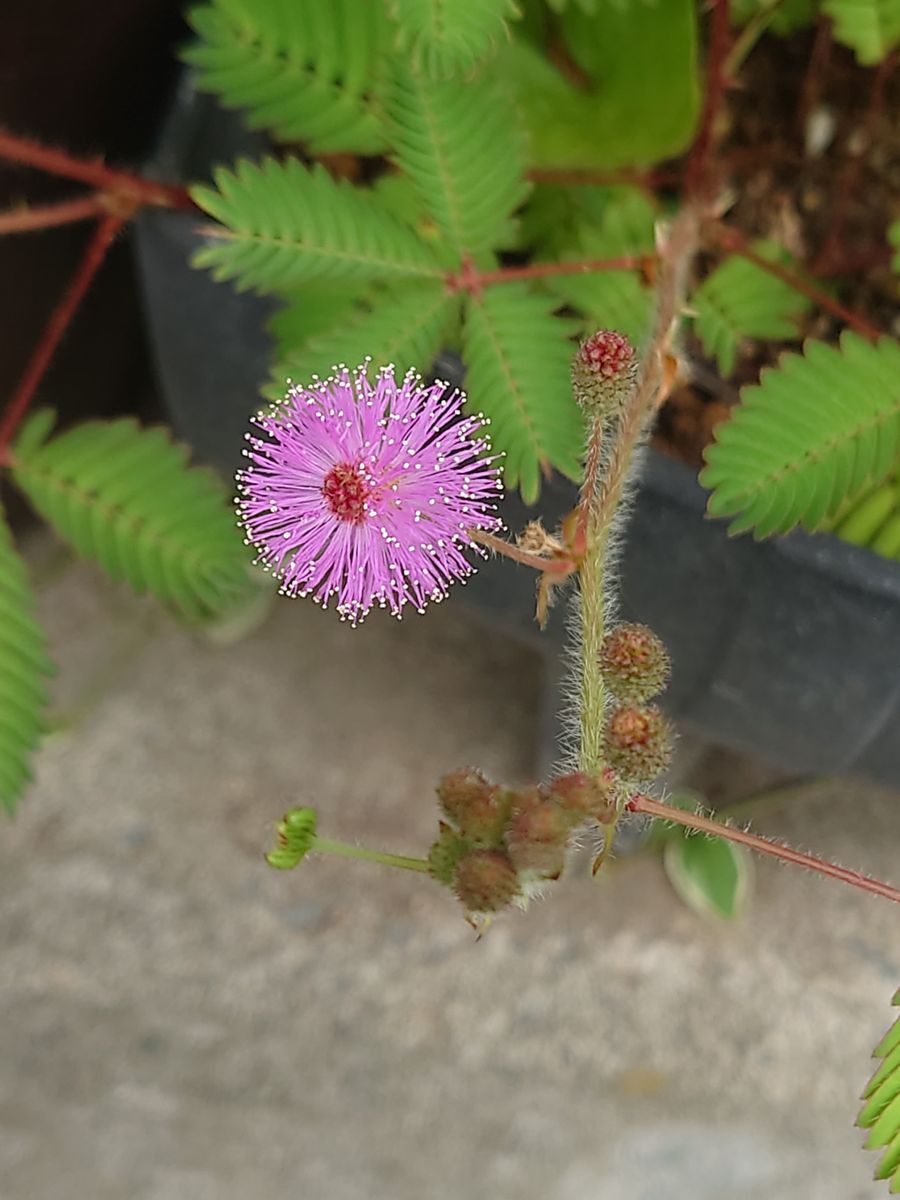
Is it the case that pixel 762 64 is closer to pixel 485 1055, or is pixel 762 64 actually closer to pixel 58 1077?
pixel 485 1055

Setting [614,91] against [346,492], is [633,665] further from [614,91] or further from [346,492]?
[614,91]

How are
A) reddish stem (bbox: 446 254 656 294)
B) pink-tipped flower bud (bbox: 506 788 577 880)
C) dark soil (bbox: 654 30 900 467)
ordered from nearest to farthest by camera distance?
pink-tipped flower bud (bbox: 506 788 577 880) → reddish stem (bbox: 446 254 656 294) → dark soil (bbox: 654 30 900 467)

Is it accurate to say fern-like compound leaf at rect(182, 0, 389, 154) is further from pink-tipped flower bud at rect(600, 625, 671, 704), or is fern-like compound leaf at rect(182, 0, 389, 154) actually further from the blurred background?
pink-tipped flower bud at rect(600, 625, 671, 704)

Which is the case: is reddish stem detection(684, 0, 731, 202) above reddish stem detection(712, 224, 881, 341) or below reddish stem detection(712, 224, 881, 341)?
above

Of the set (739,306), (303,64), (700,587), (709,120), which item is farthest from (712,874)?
(303,64)

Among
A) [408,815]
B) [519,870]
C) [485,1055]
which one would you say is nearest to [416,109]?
[519,870]

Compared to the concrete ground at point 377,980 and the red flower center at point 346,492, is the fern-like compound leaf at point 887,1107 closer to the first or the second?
the red flower center at point 346,492

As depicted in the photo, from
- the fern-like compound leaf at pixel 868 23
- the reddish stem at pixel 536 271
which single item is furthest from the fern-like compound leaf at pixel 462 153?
the fern-like compound leaf at pixel 868 23

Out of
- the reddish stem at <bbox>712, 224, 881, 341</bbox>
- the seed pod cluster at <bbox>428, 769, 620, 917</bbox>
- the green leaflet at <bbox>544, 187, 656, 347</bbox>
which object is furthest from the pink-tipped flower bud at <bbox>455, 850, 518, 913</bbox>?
the reddish stem at <bbox>712, 224, 881, 341</bbox>

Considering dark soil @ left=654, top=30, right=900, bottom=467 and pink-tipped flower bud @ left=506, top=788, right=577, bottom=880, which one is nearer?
pink-tipped flower bud @ left=506, top=788, right=577, bottom=880
